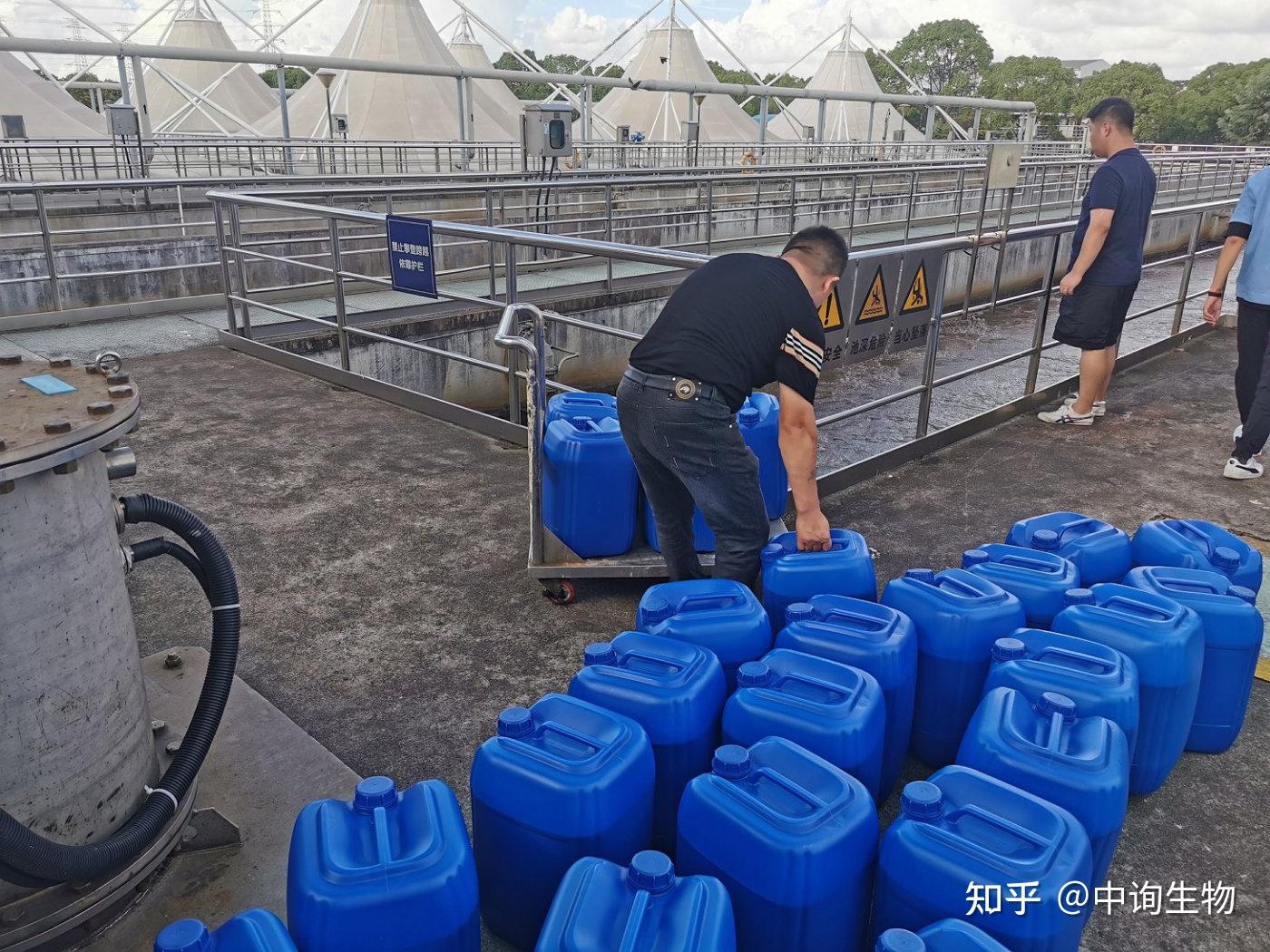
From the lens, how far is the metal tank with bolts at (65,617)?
1746 mm

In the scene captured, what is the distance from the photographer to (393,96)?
2984 centimetres

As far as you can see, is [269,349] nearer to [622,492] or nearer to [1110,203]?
[622,492]

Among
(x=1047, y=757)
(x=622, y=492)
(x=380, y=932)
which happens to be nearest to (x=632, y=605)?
(x=622, y=492)

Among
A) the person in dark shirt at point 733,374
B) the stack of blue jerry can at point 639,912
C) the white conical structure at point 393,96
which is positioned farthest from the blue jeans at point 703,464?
the white conical structure at point 393,96

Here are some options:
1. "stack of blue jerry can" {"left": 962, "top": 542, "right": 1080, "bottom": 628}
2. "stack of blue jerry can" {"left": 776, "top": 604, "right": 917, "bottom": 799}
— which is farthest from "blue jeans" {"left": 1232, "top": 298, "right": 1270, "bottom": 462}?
"stack of blue jerry can" {"left": 776, "top": 604, "right": 917, "bottom": 799}

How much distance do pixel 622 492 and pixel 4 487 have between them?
2.12 m

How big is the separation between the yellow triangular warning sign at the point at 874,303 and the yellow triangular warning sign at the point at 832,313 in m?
0.17

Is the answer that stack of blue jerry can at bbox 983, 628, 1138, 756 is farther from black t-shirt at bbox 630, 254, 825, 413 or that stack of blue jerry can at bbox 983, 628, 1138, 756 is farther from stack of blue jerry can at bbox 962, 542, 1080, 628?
black t-shirt at bbox 630, 254, 825, 413

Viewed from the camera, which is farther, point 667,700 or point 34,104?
point 34,104

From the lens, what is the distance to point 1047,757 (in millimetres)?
1990

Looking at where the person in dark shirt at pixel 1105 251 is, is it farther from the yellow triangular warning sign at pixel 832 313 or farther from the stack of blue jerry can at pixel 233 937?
the stack of blue jerry can at pixel 233 937

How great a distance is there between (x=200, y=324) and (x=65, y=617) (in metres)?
7.33

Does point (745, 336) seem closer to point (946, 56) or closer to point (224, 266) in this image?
point (224, 266)

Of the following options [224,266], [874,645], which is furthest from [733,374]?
[224,266]
